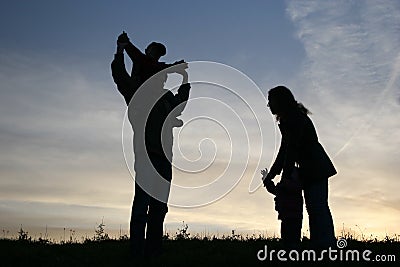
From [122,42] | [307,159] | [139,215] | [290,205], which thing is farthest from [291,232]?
[122,42]

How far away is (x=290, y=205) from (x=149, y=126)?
2376 millimetres

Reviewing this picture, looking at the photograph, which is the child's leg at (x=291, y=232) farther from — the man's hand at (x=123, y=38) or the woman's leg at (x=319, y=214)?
→ the man's hand at (x=123, y=38)

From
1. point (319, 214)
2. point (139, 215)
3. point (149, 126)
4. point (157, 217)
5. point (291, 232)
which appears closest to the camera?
point (319, 214)

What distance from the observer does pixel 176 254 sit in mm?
8938

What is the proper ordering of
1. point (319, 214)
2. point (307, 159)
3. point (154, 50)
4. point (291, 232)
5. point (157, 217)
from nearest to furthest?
1. point (319, 214)
2. point (307, 159)
3. point (291, 232)
4. point (157, 217)
5. point (154, 50)

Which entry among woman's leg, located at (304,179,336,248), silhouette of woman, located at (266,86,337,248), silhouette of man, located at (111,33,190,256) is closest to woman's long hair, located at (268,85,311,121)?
silhouette of woman, located at (266,86,337,248)

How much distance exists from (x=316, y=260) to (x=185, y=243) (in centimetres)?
342

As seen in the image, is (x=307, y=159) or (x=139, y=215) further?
(x=139, y=215)

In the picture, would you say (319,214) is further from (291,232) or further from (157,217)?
(157,217)

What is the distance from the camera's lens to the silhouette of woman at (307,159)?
25.3 feet

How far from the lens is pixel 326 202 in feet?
25.5

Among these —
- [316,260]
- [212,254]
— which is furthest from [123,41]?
[316,260]

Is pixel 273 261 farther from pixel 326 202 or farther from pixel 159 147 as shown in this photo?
pixel 159 147

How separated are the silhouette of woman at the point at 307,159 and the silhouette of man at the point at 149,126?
5.21 feet
